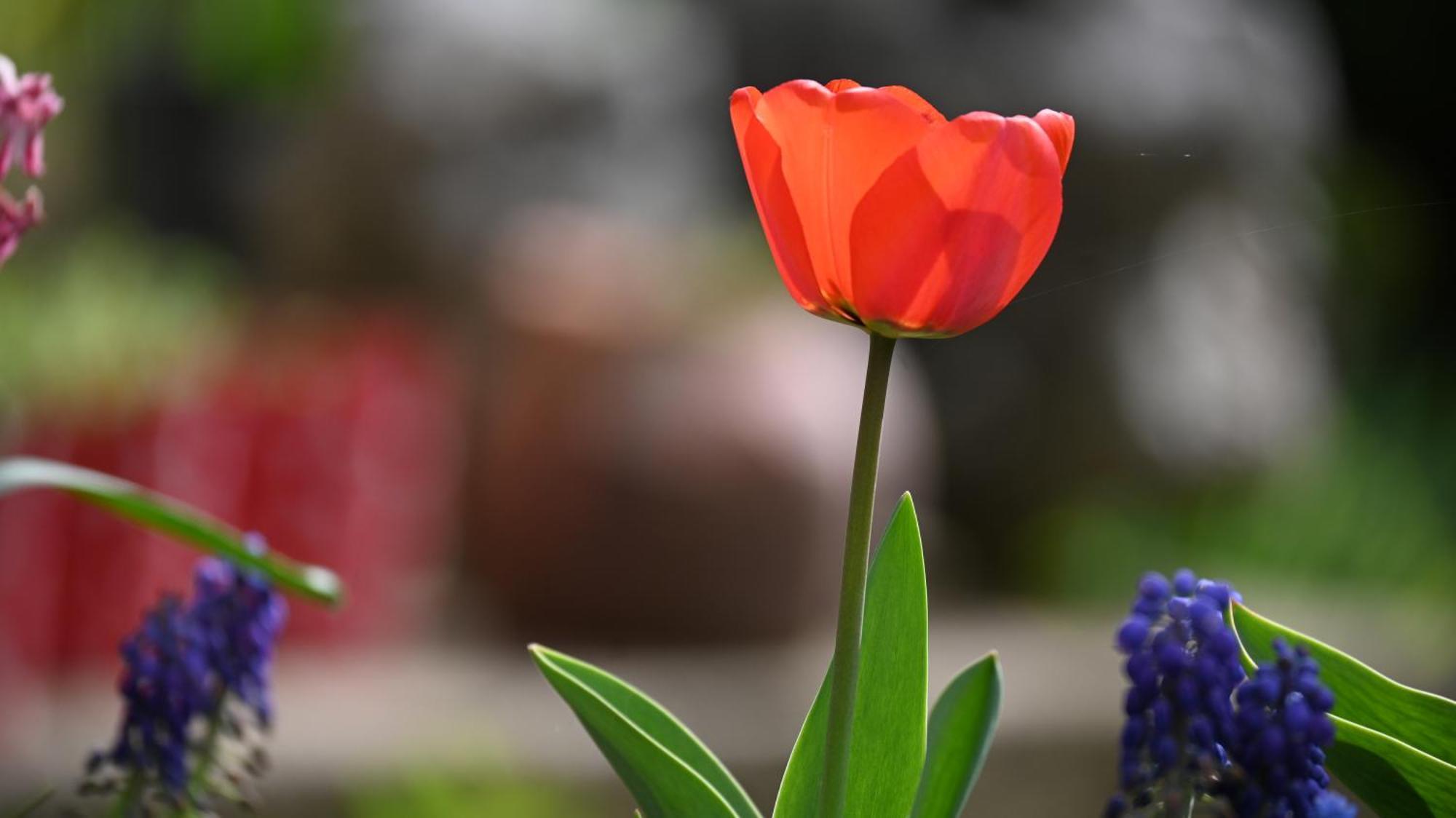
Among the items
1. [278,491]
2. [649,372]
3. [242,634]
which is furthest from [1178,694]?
[649,372]

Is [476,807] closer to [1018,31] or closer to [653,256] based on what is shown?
[653,256]

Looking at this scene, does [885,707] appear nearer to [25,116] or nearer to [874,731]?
[874,731]

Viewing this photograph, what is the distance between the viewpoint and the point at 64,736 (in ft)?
5.69

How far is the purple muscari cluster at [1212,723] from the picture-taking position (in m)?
0.21

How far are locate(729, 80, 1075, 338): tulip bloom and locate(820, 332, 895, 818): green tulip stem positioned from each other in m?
0.01

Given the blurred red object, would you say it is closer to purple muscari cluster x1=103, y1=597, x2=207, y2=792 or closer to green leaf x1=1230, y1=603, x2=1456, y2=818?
purple muscari cluster x1=103, y1=597, x2=207, y2=792

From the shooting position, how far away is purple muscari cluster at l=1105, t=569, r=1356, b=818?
0.21 meters

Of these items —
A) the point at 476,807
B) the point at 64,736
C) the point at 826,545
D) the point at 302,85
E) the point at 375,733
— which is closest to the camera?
the point at 476,807

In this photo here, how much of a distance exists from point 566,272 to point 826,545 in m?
0.70

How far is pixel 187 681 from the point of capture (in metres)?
0.29

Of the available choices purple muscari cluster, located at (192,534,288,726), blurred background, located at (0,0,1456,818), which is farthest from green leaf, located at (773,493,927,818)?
blurred background, located at (0,0,1456,818)

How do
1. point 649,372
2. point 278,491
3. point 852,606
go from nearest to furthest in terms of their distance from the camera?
point 852,606 < point 278,491 < point 649,372

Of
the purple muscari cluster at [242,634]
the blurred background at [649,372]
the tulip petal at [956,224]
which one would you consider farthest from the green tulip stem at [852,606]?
the blurred background at [649,372]

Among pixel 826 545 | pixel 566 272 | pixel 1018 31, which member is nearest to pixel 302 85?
pixel 566 272
